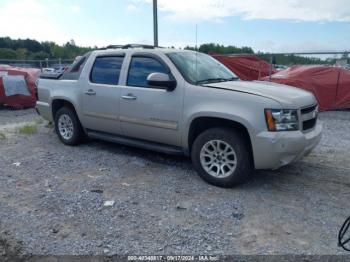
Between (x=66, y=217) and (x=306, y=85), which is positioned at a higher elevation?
(x=306, y=85)

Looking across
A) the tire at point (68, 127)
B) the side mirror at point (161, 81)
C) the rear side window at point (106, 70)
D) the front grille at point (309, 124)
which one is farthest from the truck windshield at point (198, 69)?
the tire at point (68, 127)

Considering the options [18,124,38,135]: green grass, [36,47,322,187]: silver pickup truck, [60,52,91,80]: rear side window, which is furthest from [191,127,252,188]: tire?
[18,124,38,135]: green grass

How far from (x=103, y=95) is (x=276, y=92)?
9.11ft

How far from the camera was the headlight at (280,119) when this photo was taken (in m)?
4.32

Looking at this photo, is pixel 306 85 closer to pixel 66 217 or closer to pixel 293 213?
pixel 293 213

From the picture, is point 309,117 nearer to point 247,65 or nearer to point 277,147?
point 277,147

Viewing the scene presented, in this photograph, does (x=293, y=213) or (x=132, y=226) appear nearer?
(x=132, y=226)

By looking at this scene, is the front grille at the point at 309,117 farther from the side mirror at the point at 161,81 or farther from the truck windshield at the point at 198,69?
the side mirror at the point at 161,81

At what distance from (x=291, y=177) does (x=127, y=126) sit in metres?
2.55

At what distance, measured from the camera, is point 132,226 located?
378 cm

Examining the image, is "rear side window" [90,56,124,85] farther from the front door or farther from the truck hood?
the truck hood

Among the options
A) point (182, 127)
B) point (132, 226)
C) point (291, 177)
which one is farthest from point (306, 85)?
point (132, 226)

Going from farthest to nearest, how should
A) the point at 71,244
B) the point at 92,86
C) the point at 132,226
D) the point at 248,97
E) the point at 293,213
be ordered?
1. the point at 92,86
2. the point at 248,97
3. the point at 293,213
4. the point at 132,226
5. the point at 71,244

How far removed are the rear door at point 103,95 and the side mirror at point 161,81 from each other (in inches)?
37.7
